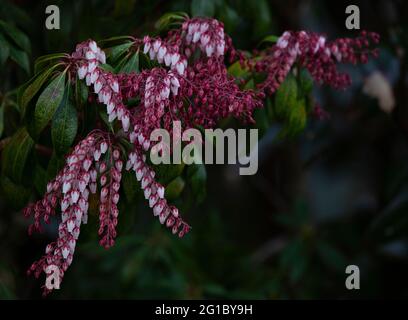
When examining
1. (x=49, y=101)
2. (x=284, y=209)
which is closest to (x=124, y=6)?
(x=49, y=101)

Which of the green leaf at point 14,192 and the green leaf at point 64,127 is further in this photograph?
the green leaf at point 14,192

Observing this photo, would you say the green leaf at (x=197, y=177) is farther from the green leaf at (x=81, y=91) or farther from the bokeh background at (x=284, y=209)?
the bokeh background at (x=284, y=209)

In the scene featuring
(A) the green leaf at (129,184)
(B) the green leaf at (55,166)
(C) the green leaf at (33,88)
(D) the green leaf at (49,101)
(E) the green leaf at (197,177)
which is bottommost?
(A) the green leaf at (129,184)

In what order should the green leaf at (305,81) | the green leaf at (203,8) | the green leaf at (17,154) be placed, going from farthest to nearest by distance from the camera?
the green leaf at (203,8), the green leaf at (305,81), the green leaf at (17,154)

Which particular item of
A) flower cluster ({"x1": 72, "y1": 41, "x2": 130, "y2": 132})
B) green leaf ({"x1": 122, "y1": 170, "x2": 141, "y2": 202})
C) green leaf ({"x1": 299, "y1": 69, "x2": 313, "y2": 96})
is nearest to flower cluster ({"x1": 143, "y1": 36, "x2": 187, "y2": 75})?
flower cluster ({"x1": 72, "y1": 41, "x2": 130, "y2": 132})

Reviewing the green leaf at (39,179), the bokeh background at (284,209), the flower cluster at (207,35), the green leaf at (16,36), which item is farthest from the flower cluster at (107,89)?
the bokeh background at (284,209)

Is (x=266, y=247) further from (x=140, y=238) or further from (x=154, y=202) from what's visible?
(x=154, y=202)

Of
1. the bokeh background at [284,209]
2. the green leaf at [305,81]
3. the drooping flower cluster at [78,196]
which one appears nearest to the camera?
the drooping flower cluster at [78,196]
